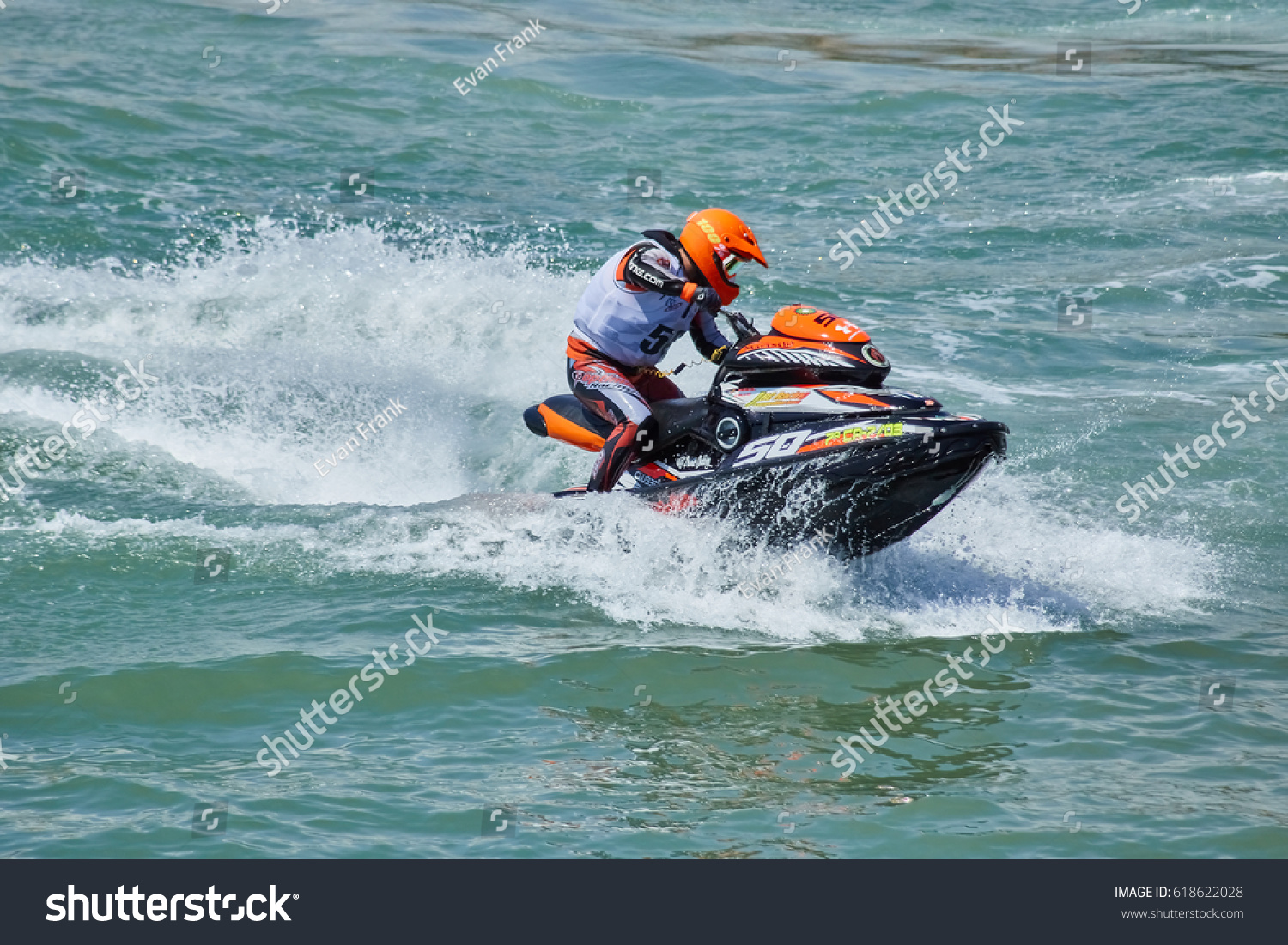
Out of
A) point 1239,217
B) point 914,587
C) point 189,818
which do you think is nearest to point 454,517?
point 914,587

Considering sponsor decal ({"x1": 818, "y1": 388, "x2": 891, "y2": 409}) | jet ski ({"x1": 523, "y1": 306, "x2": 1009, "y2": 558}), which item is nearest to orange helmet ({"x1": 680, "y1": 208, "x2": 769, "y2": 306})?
jet ski ({"x1": 523, "y1": 306, "x2": 1009, "y2": 558})

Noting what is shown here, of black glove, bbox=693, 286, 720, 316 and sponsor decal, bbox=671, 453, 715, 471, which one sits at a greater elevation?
black glove, bbox=693, 286, 720, 316

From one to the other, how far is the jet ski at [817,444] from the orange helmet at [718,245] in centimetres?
24

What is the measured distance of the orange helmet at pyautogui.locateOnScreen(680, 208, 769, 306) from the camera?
642 centimetres

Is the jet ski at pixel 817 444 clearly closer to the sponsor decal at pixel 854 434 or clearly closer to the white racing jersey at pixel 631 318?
the sponsor decal at pixel 854 434

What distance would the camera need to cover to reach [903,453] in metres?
5.95

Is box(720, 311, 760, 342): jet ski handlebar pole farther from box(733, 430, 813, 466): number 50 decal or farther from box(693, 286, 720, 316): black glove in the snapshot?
box(733, 430, 813, 466): number 50 decal

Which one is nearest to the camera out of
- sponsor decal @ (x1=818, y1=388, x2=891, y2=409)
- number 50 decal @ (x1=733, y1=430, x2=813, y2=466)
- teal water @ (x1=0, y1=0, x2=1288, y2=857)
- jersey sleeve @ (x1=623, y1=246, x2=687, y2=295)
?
teal water @ (x1=0, y1=0, x2=1288, y2=857)

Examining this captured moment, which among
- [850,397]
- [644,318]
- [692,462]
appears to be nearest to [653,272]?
[644,318]

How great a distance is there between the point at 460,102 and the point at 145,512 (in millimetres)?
11578

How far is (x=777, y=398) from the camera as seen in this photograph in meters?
6.37

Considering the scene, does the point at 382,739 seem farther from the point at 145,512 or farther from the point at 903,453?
the point at 145,512

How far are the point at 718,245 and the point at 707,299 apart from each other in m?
0.30

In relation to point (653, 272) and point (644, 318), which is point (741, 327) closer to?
point (644, 318)
